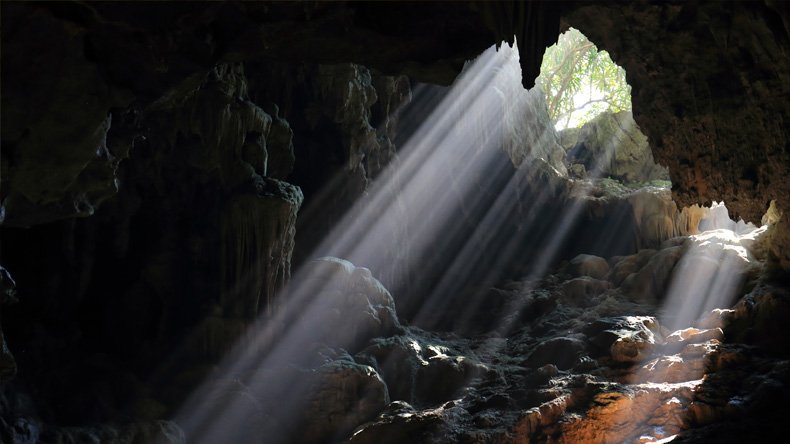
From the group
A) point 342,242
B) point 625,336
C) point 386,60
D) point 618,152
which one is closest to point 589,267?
point 625,336

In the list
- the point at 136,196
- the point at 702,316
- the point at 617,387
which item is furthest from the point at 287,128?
the point at 702,316

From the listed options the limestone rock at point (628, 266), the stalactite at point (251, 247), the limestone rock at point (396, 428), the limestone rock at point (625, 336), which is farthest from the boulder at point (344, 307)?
the limestone rock at point (628, 266)

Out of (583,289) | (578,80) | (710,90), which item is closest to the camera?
(710,90)

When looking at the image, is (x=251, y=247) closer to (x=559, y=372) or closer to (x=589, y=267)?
(x=559, y=372)

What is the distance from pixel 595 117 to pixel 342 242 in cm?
1103

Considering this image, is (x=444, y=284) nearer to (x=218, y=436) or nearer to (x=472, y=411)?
(x=472, y=411)

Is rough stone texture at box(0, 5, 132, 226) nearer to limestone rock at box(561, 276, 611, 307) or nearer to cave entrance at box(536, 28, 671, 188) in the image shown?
limestone rock at box(561, 276, 611, 307)

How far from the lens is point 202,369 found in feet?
29.8

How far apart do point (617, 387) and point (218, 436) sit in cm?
576

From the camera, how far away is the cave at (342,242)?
242 inches

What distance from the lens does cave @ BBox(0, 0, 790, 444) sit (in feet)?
20.2

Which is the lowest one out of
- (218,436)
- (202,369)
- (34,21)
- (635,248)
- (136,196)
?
(218,436)

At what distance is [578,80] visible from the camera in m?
22.5

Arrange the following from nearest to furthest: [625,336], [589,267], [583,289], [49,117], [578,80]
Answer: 1. [49,117]
2. [625,336]
3. [583,289]
4. [589,267]
5. [578,80]
